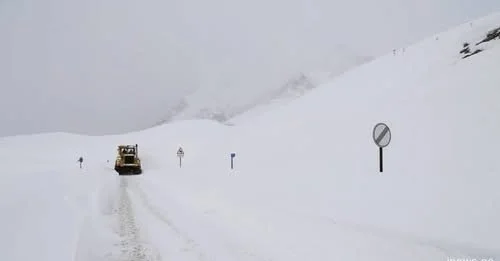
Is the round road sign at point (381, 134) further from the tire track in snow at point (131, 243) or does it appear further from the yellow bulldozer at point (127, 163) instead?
the yellow bulldozer at point (127, 163)

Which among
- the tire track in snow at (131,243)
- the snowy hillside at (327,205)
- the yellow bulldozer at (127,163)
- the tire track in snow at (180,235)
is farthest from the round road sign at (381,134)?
the yellow bulldozer at (127,163)

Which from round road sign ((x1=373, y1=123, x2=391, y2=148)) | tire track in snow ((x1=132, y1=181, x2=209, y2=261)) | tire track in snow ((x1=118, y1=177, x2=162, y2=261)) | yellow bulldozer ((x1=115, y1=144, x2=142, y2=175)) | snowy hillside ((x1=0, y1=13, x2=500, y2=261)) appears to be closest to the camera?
snowy hillside ((x1=0, y1=13, x2=500, y2=261))

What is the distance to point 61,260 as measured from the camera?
4945mm

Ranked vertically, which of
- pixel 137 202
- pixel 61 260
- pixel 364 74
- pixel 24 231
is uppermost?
pixel 364 74

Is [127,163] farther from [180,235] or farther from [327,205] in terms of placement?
[180,235]

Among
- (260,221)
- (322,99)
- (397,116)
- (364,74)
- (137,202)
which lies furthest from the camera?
(364,74)

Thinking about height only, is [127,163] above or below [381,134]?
below

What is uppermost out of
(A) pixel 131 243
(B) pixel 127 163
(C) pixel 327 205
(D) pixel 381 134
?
(D) pixel 381 134

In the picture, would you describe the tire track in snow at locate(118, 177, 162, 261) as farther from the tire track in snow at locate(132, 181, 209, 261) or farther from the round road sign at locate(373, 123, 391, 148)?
the round road sign at locate(373, 123, 391, 148)

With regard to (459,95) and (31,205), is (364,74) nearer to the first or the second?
(459,95)

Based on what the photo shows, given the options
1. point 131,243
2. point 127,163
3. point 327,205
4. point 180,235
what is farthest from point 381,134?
point 127,163

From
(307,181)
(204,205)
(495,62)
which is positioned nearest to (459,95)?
(495,62)

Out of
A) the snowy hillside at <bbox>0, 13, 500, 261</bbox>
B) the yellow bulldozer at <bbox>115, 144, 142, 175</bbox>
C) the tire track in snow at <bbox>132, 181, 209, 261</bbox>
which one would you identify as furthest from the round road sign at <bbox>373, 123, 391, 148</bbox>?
the yellow bulldozer at <bbox>115, 144, 142, 175</bbox>

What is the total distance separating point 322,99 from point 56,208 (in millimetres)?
59249
